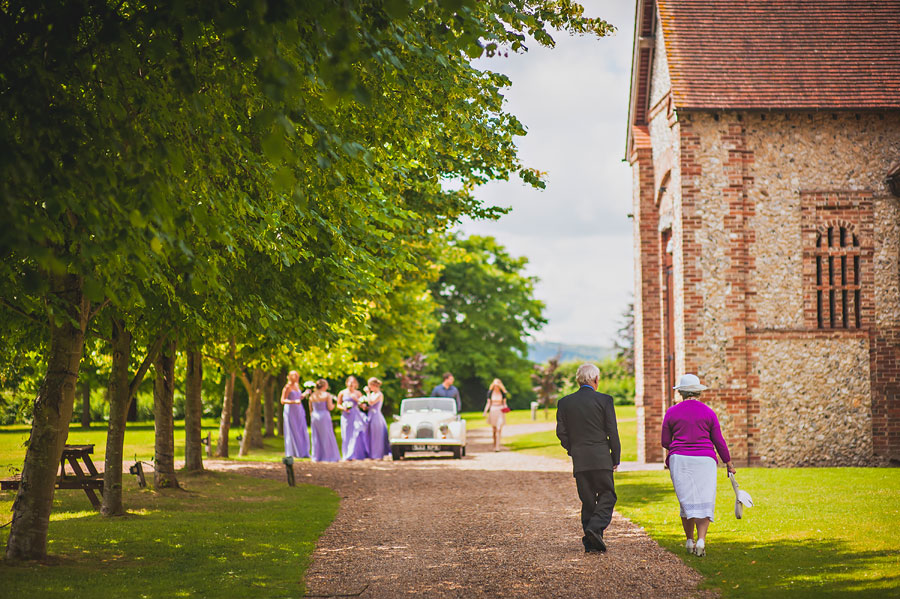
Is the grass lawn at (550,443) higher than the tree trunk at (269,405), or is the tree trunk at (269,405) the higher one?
the tree trunk at (269,405)

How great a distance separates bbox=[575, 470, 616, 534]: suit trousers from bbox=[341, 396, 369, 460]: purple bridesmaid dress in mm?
16237

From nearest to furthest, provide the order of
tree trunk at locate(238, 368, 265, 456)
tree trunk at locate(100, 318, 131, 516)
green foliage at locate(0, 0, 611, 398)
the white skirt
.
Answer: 1. green foliage at locate(0, 0, 611, 398)
2. the white skirt
3. tree trunk at locate(100, 318, 131, 516)
4. tree trunk at locate(238, 368, 265, 456)

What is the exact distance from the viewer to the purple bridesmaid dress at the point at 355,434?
26016 millimetres

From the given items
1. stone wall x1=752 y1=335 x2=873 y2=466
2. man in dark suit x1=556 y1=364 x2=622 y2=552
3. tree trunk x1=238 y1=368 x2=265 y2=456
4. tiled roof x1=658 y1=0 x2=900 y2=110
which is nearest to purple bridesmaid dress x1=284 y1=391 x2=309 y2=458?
tree trunk x1=238 y1=368 x2=265 y2=456

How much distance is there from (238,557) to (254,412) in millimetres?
18002

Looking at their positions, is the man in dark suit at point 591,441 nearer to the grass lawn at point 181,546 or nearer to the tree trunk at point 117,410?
the grass lawn at point 181,546

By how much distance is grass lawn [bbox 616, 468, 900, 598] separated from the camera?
8.04 metres

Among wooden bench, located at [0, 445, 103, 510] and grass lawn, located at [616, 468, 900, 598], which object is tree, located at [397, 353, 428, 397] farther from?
wooden bench, located at [0, 445, 103, 510]

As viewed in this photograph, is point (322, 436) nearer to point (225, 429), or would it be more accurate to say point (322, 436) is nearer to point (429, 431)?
point (225, 429)

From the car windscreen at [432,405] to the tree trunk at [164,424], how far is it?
1076cm

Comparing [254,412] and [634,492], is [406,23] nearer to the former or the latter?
[634,492]

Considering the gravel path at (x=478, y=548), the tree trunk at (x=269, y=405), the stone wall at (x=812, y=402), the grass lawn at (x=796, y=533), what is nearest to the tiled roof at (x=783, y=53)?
the stone wall at (x=812, y=402)

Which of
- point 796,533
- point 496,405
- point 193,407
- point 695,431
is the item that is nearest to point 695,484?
point 695,431

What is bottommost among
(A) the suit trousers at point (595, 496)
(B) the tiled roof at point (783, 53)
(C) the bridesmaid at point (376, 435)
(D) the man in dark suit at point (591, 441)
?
(C) the bridesmaid at point (376, 435)
